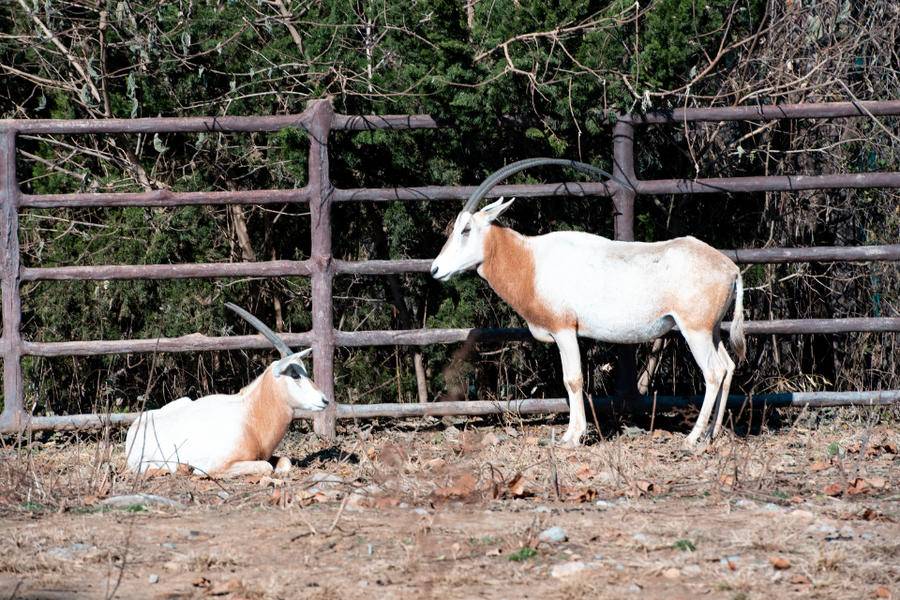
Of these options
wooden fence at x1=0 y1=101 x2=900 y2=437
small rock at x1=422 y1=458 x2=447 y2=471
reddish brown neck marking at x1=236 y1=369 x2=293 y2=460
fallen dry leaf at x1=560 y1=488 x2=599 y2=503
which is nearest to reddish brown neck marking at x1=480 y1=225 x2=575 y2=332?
wooden fence at x1=0 y1=101 x2=900 y2=437

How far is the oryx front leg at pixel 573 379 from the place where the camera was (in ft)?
27.1

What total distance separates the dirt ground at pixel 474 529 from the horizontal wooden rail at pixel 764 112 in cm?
246

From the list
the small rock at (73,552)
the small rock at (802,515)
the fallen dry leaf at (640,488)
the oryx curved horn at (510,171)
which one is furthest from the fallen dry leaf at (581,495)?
the oryx curved horn at (510,171)

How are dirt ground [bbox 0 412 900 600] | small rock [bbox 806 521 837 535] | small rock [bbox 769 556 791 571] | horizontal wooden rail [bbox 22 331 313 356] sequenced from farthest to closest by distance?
horizontal wooden rail [bbox 22 331 313 356]
small rock [bbox 806 521 837 535]
small rock [bbox 769 556 791 571]
dirt ground [bbox 0 412 900 600]

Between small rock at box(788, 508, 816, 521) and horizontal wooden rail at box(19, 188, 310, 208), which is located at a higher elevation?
horizontal wooden rail at box(19, 188, 310, 208)

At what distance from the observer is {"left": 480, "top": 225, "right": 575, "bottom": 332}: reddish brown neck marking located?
8391mm

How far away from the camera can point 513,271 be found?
849cm

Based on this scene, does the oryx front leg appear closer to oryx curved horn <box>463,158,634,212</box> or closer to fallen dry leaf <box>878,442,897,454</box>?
oryx curved horn <box>463,158,634,212</box>

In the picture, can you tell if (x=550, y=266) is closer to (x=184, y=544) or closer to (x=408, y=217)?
(x=408, y=217)

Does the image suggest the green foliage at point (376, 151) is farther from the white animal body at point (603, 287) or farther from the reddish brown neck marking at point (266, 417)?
the reddish brown neck marking at point (266, 417)

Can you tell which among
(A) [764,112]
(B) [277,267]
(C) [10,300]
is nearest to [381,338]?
(B) [277,267]

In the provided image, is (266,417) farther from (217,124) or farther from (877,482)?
(877,482)

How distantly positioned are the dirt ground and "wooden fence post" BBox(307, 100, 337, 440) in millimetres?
1208

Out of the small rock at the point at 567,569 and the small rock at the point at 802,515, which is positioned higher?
the small rock at the point at 802,515
